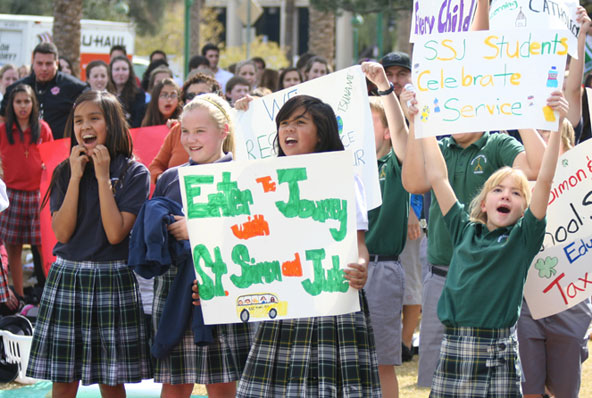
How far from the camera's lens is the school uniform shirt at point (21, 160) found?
8.54 metres

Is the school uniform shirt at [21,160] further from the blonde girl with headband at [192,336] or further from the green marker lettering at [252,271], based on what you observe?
the green marker lettering at [252,271]

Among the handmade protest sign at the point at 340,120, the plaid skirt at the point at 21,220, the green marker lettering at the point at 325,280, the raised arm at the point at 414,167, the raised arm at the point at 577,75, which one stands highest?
the raised arm at the point at 577,75

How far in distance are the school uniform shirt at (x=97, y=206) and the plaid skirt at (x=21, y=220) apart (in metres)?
4.12

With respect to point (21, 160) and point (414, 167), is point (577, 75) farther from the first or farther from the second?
point (21, 160)

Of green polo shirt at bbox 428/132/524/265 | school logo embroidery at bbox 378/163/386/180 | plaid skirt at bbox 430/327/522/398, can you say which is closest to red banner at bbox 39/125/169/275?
school logo embroidery at bbox 378/163/386/180

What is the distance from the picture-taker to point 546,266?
168 inches

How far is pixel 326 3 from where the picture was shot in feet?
64.6

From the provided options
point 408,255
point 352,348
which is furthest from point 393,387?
point 408,255

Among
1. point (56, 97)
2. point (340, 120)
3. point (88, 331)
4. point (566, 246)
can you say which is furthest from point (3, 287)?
point (56, 97)

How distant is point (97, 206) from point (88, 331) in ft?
1.92

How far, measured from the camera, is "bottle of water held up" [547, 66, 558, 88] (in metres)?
3.83

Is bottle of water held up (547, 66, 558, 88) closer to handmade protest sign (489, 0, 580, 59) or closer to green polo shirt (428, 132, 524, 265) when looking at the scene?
handmade protest sign (489, 0, 580, 59)

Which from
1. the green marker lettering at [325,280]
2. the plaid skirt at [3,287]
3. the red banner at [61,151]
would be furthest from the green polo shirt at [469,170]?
the red banner at [61,151]

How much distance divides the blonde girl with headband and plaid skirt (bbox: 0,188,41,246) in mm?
4347
